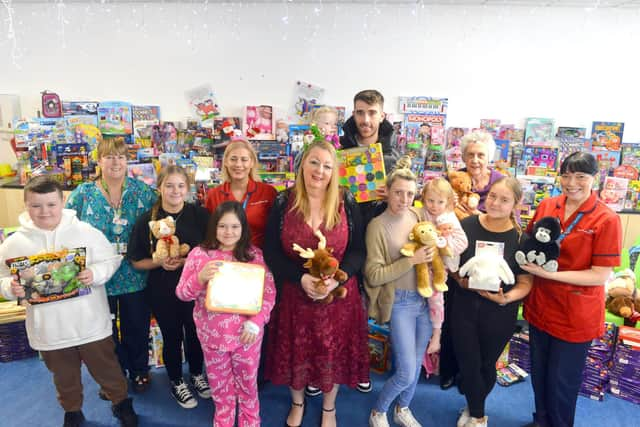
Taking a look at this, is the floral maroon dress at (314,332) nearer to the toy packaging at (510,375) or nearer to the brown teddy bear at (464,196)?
the brown teddy bear at (464,196)

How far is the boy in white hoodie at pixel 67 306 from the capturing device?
77.9 inches

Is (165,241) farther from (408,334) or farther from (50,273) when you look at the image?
(408,334)

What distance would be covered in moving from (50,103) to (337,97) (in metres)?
2.80

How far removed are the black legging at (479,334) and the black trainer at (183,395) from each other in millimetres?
1686

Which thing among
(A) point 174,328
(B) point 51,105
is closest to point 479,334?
(A) point 174,328

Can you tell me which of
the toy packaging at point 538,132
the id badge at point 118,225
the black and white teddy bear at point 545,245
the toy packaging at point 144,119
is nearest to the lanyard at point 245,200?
the id badge at point 118,225

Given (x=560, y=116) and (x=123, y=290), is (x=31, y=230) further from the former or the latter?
(x=560, y=116)

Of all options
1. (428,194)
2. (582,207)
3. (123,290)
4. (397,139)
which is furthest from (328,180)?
(397,139)

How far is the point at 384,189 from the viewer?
88.5 inches

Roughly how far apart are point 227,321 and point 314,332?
0.46 m

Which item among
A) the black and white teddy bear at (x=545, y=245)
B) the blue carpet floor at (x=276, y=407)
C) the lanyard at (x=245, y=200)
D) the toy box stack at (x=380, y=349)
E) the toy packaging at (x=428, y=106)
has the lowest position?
the blue carpet floor at (x=276, y=407)

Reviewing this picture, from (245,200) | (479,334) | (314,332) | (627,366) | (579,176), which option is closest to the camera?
(579,176)

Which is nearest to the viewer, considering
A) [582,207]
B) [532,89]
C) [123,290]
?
[582,207]

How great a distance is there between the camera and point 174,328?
236 centimetres
